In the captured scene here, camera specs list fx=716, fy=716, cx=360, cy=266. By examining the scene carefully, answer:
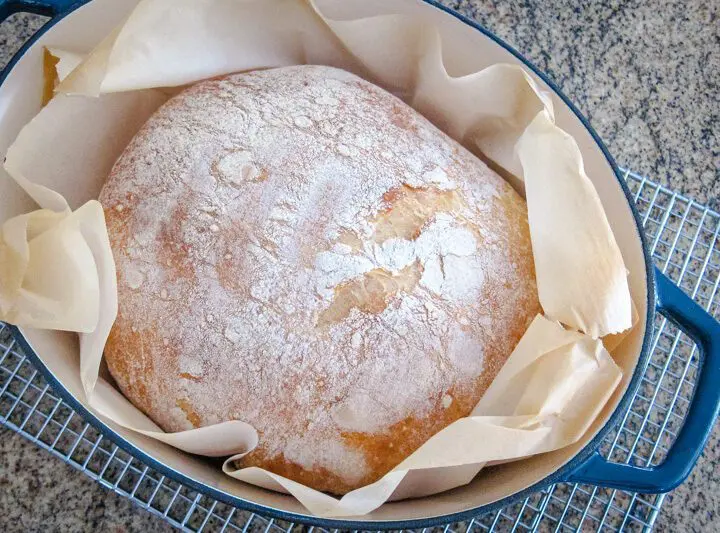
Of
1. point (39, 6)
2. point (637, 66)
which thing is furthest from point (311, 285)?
point (637, 66)

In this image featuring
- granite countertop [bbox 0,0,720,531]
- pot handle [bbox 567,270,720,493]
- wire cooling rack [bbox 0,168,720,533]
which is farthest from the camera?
granite countertop [bbox 0,0,720,531]

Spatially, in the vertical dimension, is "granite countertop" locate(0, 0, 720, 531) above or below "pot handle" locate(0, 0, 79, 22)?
below

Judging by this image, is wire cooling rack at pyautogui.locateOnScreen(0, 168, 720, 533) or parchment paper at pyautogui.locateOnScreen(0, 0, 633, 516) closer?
parchment paper at pyautogui.locateOnScreen(0, 0, 633, 516)

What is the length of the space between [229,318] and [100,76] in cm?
27

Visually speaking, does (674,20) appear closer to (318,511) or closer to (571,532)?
(571,532)

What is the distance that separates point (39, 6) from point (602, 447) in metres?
0.84

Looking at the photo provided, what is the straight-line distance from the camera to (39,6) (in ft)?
2.55

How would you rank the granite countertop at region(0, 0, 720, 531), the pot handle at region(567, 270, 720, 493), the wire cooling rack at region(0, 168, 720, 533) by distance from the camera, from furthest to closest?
the granite countertop at region(0, 0, 720, 531), the wire cooling rack at region(0, 168, 720, 533), the pot handle at region(567, 270, 720, 493)

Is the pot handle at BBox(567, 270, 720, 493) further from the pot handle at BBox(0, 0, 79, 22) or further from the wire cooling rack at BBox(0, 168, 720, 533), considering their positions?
the pot handle at BBox(0, 0, 79, 22)

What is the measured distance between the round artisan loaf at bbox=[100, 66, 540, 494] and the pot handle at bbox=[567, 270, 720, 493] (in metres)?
0.13

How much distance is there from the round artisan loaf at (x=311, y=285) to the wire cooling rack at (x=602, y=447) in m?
0.15

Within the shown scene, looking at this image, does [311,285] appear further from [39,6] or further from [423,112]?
[39,6]

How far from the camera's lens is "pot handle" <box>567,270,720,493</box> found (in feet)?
2.20

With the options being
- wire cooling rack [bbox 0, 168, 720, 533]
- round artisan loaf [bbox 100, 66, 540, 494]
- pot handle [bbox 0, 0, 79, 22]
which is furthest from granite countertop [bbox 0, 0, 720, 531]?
round artisan loaf [bbox 100, 66, 540, 494]
